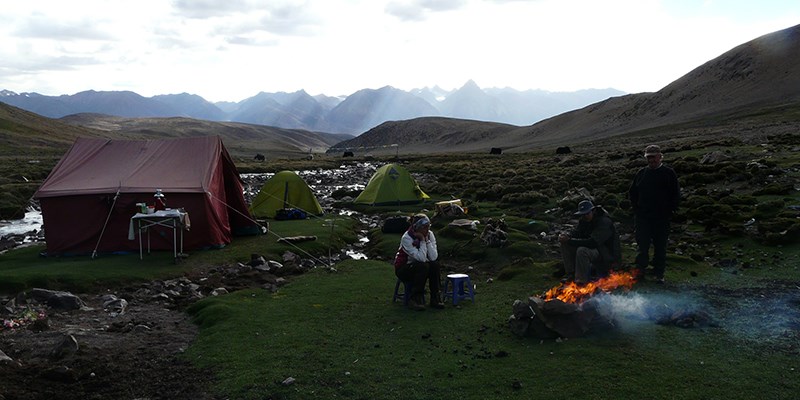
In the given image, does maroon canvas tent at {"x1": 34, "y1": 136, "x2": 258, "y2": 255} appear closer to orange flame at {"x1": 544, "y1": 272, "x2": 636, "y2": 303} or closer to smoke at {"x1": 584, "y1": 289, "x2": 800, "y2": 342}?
orange flame at {"x1": 544, "y1": 272, "x2": 636, "y2": 303}

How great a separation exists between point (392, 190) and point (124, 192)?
14146 millimetres

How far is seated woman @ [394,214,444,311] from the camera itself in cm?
1096

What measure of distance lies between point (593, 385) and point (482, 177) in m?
34.6

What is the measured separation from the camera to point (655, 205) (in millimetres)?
11430

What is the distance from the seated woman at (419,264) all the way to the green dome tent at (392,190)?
56.1ft

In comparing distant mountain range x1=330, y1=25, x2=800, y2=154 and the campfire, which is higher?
distant mountain range x1=330, y1=25, x2=800, y2=154

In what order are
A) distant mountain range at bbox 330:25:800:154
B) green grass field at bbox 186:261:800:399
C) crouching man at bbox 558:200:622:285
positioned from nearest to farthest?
green grass field at bbox 186:261:800:399, crouching man at bbox 558:200:622:285, distant mountain range at bbox 330:25:800:154

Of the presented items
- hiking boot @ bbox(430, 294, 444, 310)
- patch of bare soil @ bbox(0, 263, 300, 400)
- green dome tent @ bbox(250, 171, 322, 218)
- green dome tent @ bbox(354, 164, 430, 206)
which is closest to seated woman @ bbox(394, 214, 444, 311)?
hiking boot @ bbox(430, 294, 444, 310)

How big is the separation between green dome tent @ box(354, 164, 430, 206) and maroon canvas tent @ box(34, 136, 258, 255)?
34.5 feet

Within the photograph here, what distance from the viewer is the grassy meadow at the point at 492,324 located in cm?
732

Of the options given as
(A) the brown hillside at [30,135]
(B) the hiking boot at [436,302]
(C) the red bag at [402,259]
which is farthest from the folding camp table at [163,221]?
Answer: (A) the brown hillside at [30,135]

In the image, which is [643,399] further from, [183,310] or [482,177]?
[482,177]

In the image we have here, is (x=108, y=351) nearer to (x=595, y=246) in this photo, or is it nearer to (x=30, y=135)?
(x=595, y=246)

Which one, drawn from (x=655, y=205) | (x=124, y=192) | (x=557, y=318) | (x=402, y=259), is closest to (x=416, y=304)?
(x=402, y=259)
